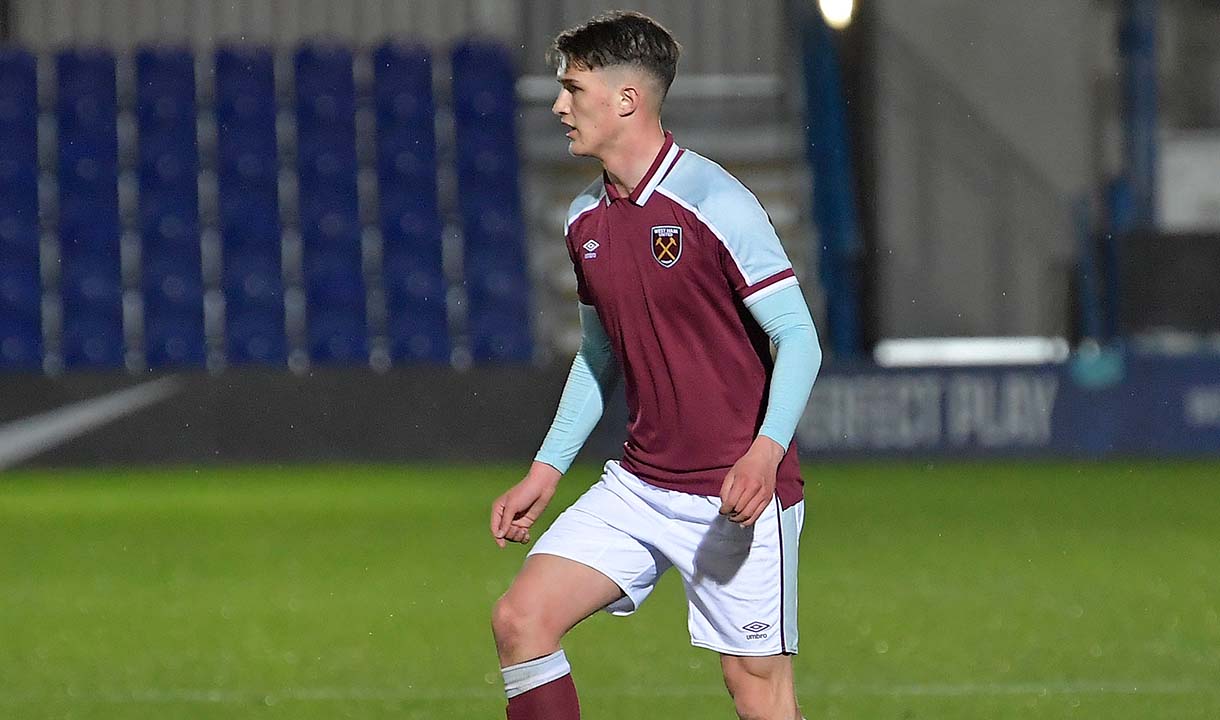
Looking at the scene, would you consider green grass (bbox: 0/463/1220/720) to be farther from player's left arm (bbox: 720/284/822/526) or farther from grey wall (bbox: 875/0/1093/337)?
grey wall (bbox: 875/0/1093/337)

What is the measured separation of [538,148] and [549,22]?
3.93 feet

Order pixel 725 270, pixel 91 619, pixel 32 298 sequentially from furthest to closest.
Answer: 1. pixel 32 298
2. pixel 91 619
3. pixel 725 270

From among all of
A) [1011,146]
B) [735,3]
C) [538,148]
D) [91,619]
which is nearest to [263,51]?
[538,148]

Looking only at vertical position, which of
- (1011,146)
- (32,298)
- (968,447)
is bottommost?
(968,447)

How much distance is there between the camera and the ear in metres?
3.68

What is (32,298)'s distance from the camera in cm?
1511

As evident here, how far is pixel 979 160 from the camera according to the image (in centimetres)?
1633

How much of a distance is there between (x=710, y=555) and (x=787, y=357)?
1.44 ft

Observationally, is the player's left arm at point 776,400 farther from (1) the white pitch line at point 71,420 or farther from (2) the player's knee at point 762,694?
(1) the white pitch line at point 71,420

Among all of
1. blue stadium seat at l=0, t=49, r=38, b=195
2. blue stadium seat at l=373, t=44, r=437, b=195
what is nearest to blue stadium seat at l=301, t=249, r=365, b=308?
blue stadium seat at l=373, t=44, r=437, b=195

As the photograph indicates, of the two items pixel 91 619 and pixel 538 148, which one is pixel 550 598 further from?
pixel 538 148

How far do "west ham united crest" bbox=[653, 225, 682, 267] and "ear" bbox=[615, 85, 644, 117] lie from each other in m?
0.22

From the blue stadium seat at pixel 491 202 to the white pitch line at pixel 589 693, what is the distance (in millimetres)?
9696

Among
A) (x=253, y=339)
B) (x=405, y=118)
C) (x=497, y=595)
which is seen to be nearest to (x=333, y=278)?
(x=253, y=339)
